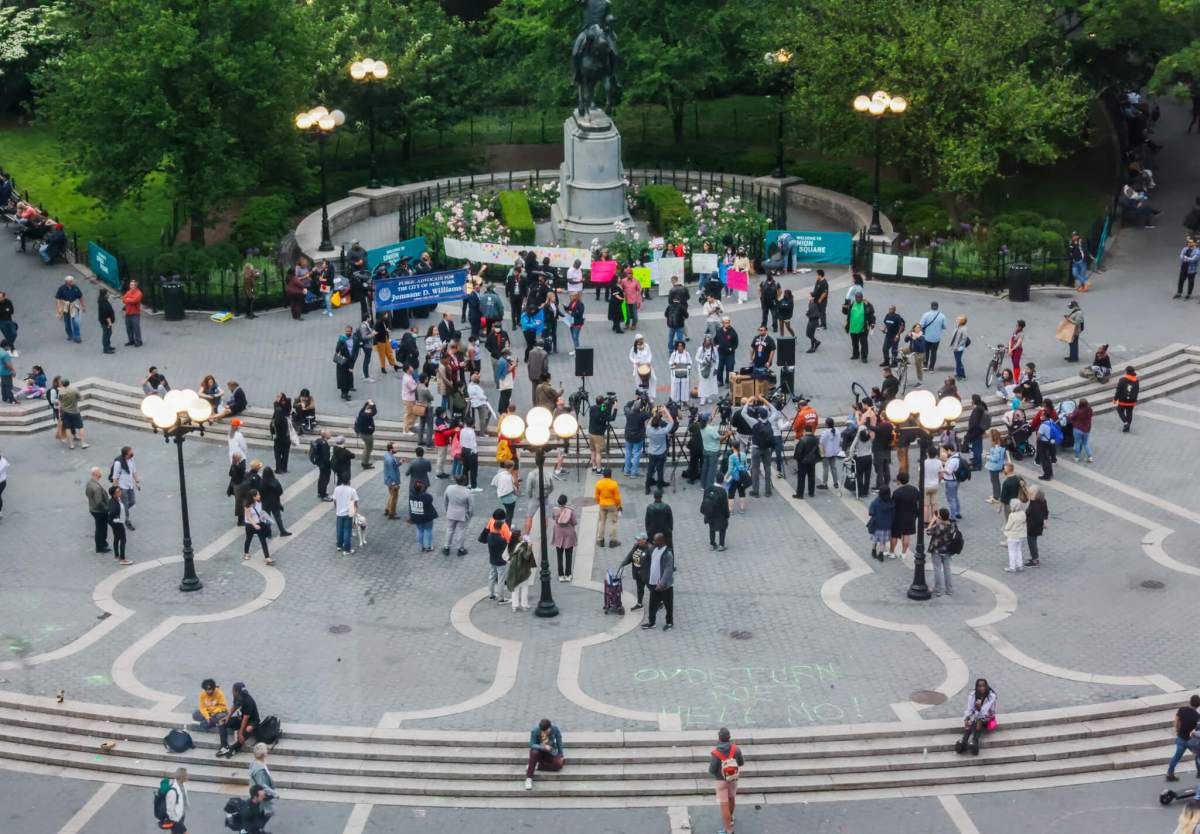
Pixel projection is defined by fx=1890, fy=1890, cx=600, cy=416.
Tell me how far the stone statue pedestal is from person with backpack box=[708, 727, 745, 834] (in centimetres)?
2642

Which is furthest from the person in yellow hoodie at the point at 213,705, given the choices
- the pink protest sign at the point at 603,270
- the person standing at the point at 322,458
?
the pink protest sign at the point at 603,270

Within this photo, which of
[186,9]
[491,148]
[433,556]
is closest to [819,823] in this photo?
[433,556]

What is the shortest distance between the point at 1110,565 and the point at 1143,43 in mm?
23594

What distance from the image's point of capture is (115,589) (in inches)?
1209

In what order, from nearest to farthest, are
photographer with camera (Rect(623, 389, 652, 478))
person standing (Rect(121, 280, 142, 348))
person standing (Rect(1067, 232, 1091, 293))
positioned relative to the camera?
1. photographer with camera (Rect(623, 389, 652, 478))
2. person standing (Rect(121, 280, 142, 348))
3. person standing (Rect(1067, 232, 1091, 293))

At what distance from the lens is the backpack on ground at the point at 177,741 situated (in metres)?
25.6

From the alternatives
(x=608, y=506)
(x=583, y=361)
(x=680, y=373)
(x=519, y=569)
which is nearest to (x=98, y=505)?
(x=519, y=569)

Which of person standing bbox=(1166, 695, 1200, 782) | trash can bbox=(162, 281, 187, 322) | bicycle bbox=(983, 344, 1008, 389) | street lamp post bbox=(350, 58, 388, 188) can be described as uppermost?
street lamp post bbox=(350, 58, 388, 188)

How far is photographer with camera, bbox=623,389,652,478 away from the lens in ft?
112

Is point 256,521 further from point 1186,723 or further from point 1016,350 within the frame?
point 1016,350

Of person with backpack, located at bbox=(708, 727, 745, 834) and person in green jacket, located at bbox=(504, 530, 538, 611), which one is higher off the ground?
person in green jacket, located at bbox=(504, 530, 538, 611)

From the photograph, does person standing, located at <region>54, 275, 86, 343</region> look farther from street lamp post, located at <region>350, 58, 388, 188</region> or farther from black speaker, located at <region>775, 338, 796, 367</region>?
black speaker, located at <region>775, 338, 796, 367</region>

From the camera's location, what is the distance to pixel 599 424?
115 feet

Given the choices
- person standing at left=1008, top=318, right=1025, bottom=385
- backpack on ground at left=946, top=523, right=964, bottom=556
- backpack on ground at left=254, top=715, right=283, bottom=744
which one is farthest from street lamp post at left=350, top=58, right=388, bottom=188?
backpack on ground at left=254, top=715, right=283, bottom=744
